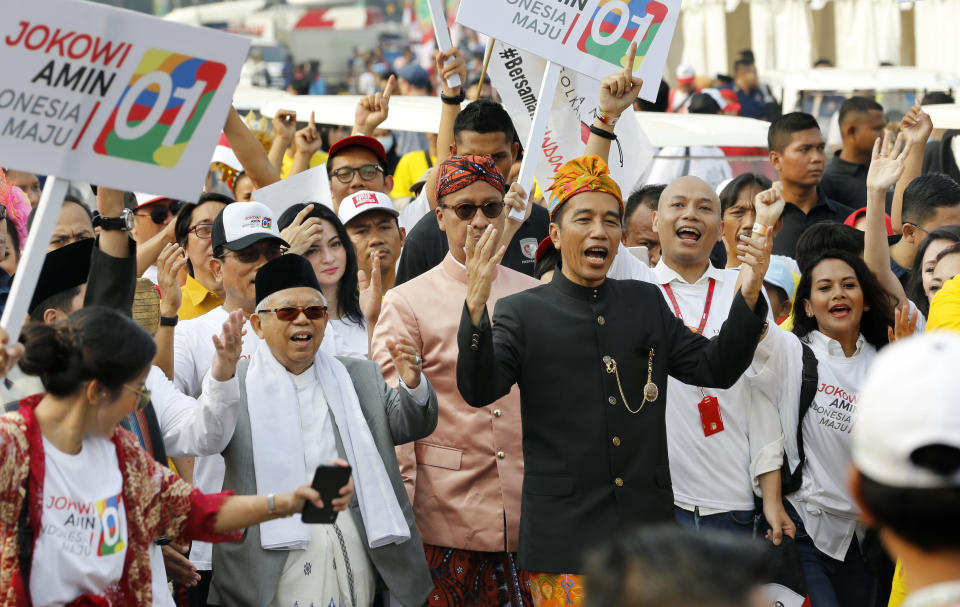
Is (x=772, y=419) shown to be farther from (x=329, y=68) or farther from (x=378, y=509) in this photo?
(x=329, y=68)

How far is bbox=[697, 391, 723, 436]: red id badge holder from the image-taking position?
5094 millimetres

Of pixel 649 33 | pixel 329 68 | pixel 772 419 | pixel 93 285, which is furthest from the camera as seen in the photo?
Answer: pixel 329 68

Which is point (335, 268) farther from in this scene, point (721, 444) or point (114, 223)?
point (721, 444)

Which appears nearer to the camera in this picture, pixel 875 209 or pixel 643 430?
pixel 643 430

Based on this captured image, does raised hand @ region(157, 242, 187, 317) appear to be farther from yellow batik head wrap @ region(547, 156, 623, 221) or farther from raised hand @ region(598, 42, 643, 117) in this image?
raised hand @ region(598, 42, 643, 117)

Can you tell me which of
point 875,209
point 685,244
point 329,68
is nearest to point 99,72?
point 685,244

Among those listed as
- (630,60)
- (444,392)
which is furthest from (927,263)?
(444,392)

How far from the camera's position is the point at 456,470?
15.7ft

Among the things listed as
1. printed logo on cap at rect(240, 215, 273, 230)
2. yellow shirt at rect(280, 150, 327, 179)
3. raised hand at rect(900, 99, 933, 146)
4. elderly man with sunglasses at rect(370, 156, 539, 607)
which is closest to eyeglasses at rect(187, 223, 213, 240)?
printed logo on cap at rect(240, 215, 273, 230)

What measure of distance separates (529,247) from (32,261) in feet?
8.80

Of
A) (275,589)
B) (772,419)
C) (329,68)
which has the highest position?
(329,68)

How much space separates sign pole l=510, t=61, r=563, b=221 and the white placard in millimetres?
1329

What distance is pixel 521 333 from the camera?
438cm

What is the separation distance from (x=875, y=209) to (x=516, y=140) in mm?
2057
